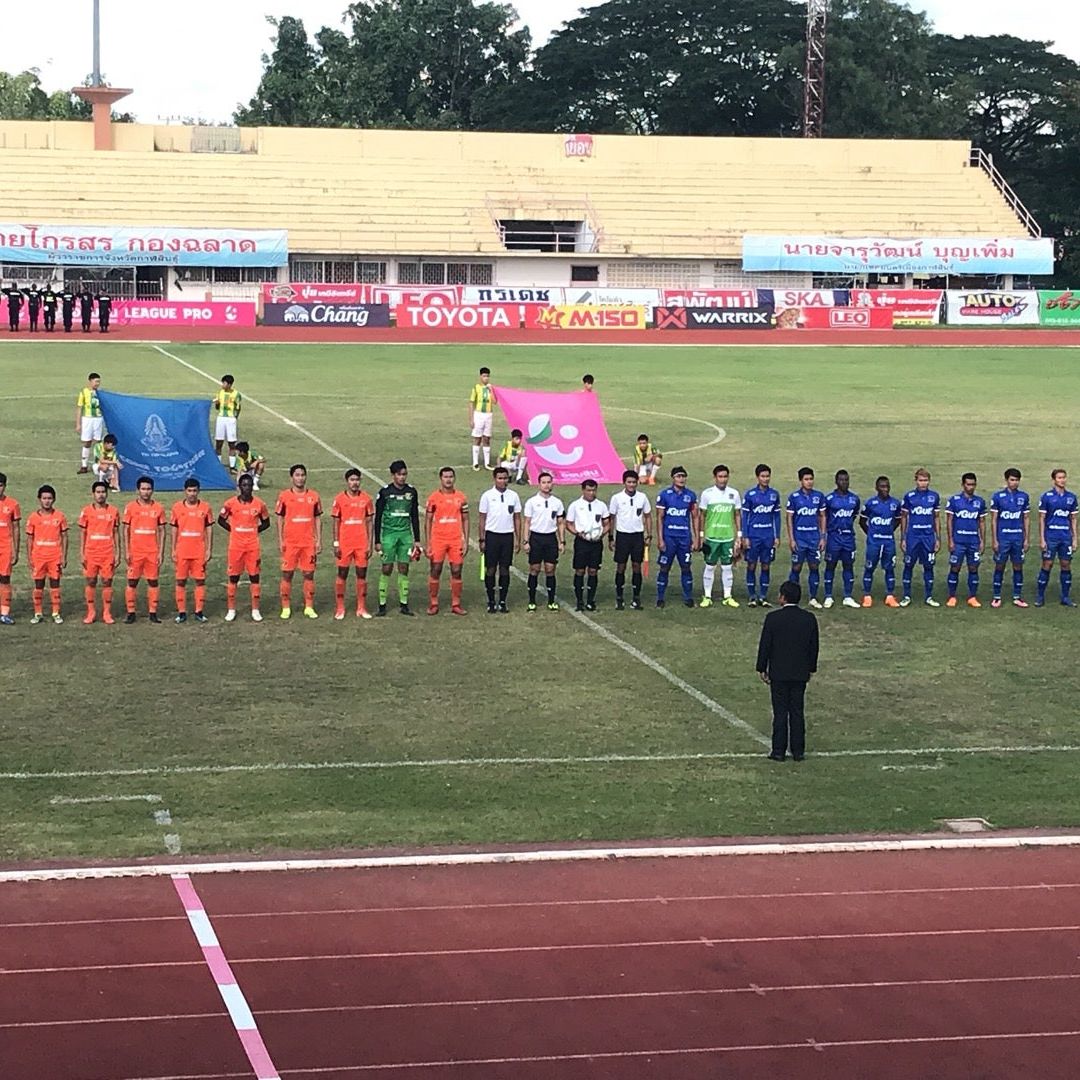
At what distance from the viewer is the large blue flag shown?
26.9 metres

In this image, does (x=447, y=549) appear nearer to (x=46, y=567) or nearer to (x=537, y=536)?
(x=537, y=536)

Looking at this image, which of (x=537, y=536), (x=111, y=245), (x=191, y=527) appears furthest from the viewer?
(x=111, y=245)

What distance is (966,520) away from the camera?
67.7 ft

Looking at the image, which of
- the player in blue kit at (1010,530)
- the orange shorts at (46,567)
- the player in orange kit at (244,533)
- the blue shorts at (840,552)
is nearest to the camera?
the orange shorts at (46,567)

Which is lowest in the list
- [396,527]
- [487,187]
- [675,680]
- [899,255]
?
[675,680]

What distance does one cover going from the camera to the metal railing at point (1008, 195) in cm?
8501

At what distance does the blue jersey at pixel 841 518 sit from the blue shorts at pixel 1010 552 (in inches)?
69.5

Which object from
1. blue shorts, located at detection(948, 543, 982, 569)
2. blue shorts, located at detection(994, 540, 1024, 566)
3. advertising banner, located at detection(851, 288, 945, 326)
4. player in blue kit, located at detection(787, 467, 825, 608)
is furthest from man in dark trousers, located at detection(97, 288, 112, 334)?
blue shorts, located at detection(994, 540, 1024, 566)

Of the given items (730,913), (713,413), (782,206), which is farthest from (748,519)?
(782,206)

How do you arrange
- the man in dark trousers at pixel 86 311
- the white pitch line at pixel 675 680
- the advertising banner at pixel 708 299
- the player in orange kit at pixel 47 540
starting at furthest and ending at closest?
the advertising banner at pixel 708 299
the man in dark trousers at pixel 86 311
the player in orange kit at pixel 47 540
the white pitch line at pixel 675 680

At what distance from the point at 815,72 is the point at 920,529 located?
78377 mm

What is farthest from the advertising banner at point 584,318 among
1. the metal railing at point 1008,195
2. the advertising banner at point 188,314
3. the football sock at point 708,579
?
the football sock at point 708,579

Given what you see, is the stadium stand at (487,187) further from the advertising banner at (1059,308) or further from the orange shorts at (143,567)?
the orange shorts at (143,567)

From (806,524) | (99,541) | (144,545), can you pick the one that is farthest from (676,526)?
(99,541)
